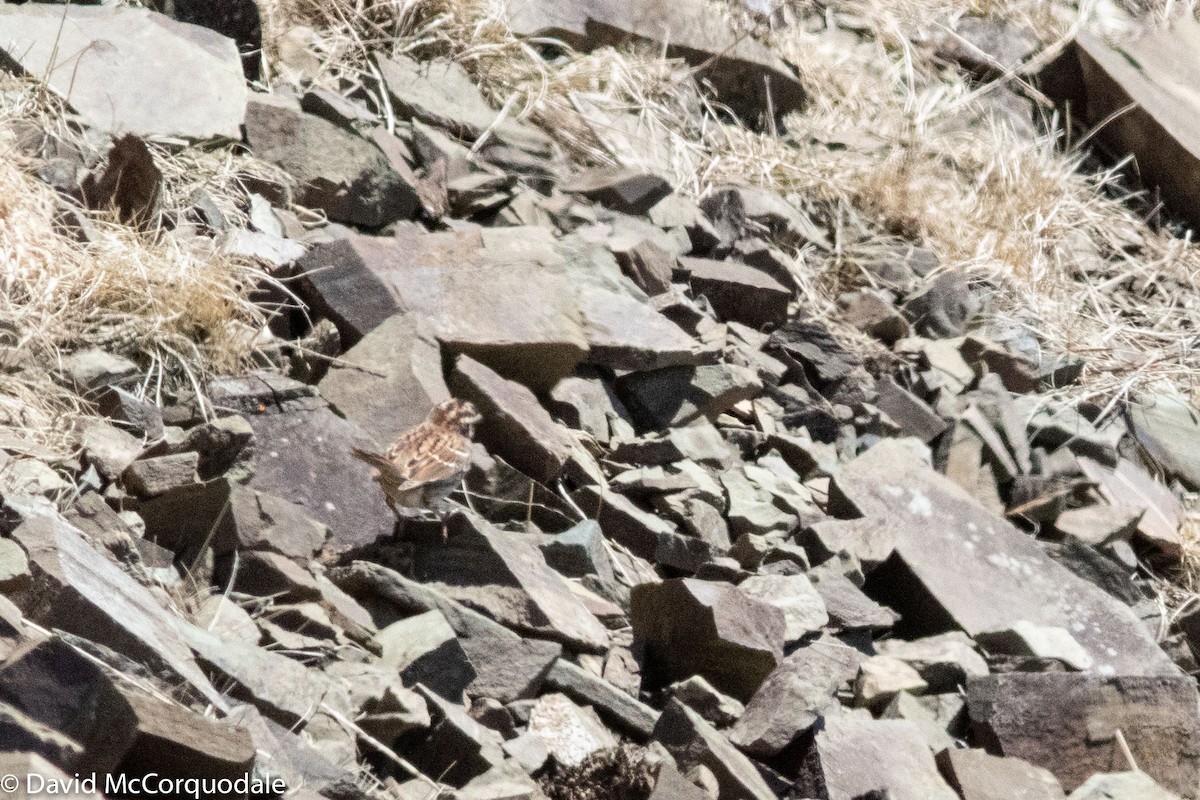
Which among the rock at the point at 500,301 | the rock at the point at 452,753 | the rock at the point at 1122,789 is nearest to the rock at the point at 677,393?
the rock at the point at 500,301

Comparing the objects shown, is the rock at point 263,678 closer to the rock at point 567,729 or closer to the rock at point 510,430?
the rock at point 567,729

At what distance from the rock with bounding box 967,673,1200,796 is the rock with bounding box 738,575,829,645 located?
0.40 metres

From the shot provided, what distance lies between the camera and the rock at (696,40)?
17.9 ft

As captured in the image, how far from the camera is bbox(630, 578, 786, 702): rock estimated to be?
2.80 metres

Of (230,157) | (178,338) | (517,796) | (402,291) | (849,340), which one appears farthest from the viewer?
(849,340)

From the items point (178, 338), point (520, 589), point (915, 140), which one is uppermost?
point (915, 140)

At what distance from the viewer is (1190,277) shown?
20.4 feet

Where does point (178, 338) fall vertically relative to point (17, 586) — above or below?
below

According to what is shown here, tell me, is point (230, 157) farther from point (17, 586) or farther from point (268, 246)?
point (17, 586)

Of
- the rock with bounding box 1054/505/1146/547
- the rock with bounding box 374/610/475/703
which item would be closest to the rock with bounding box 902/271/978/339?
the rock with bounding box 1054/505/1146/547

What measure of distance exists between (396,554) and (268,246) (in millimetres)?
1051

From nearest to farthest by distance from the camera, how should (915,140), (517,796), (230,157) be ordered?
(517,796)
(230,157)
(915,140)

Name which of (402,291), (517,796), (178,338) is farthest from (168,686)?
(402,291)

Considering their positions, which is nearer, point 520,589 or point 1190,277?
point 520,589
